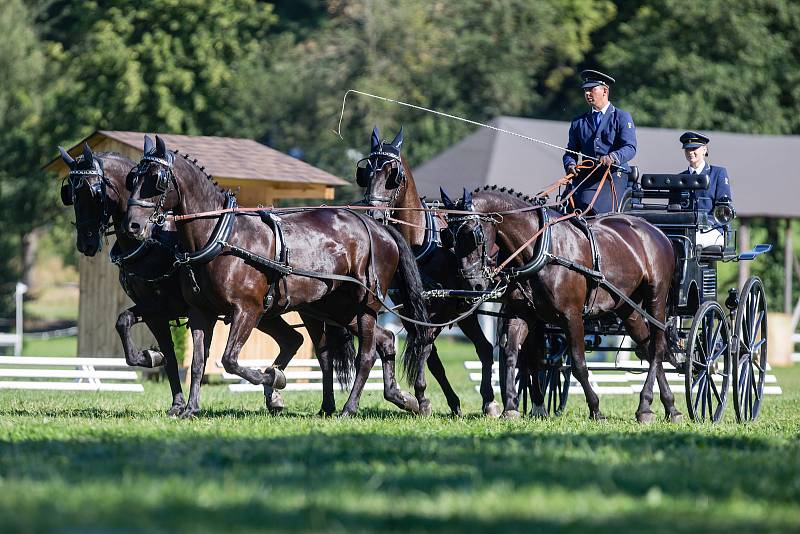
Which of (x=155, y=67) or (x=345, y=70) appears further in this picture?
(x=345, y=70)

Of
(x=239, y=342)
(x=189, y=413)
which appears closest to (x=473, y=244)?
(x=239, y=342)

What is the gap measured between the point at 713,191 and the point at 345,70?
84.9ft

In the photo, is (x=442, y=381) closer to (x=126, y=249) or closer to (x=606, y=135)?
(x=606, y=135)

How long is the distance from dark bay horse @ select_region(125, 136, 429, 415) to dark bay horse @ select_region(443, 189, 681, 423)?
963 millimetres

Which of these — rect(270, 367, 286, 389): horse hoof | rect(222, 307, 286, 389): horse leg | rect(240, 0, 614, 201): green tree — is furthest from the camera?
rect(240, 0, 614, 201): green tree

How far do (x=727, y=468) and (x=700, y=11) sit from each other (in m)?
31.6

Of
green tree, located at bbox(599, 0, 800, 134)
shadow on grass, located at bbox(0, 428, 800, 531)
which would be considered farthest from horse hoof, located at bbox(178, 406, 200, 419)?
green tree, located at bbox(599, 0, 800, 134)

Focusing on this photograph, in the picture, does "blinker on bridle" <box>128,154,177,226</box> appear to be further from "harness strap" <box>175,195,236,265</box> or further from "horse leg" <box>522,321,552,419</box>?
"horse leg" <box>522,321,552,419</box>

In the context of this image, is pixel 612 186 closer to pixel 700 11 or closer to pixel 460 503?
pixel 460 503

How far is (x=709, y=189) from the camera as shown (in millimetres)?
12922

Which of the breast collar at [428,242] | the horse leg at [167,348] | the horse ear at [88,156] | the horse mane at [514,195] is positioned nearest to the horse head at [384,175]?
the breast collar at [428,242]

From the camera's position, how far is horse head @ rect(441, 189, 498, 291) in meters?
10.7

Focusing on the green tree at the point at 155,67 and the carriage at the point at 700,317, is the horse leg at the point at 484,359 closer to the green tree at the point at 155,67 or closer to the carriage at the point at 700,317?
the carriage at the point at 700,317

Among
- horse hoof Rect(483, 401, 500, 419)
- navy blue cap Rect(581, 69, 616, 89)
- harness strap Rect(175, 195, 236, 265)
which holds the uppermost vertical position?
navy blue cap Rect(581, 69, 616, 89)
